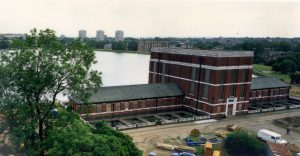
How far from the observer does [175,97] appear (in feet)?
198

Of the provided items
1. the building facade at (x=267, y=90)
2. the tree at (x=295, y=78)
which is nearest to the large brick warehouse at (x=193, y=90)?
the building facade at (x=267, y=90)

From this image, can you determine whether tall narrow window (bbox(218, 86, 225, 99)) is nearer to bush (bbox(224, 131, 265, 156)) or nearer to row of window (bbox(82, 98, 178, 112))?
row of window (bbox(82, 98, 178, 112))

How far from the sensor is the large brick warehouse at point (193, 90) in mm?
53781

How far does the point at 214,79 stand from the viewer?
181 feet

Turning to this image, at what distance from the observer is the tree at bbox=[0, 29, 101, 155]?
88.5 ft

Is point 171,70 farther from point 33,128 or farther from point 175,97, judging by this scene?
point 33,128

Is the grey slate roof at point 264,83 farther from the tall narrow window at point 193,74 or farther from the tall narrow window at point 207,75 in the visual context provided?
the tall narrow window at point 207,75

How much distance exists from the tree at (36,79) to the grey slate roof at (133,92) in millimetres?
20060

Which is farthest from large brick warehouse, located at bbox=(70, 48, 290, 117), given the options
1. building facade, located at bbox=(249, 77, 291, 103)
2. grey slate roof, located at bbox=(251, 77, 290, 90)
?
grey slate roof, located at bbox=(251, 77, 290, 90)

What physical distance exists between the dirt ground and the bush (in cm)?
800

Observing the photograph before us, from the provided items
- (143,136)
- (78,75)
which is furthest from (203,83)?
(78,75)

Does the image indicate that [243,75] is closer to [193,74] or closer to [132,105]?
[193,74]

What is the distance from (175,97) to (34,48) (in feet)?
119

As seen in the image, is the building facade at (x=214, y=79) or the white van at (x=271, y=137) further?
the building facade at (x=214, y=79)
